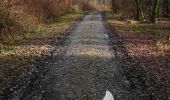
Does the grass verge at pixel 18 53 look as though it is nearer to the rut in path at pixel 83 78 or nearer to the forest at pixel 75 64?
the forest at pixel 75 64

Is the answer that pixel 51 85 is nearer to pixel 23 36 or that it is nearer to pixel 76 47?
pixel 76 47

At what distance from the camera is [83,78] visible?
32.9 ft

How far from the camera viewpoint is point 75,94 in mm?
8461

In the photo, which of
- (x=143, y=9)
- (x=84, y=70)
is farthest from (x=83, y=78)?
(x=143, y=9)

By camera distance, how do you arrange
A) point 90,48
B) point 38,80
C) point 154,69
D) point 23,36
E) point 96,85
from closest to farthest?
1. point 96,85
2. point 38,80
3. point 154,69
4. point 90,48
5. point 23,36

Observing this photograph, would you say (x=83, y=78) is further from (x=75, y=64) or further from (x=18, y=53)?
(x=18, y=53)

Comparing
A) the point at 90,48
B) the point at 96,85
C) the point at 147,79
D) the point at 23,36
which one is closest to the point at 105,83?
the point at 96,85

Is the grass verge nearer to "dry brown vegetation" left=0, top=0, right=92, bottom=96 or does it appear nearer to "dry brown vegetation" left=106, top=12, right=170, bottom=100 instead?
"dry brown vegetation" left=0, top=0, right=92, bottom=96

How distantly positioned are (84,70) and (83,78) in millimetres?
1112

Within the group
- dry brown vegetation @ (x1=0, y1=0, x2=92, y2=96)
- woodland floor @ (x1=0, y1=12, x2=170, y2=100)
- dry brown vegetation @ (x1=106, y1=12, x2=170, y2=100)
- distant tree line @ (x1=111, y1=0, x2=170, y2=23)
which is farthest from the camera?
distant tree line @ (x1=111, y1=0, x2=170, y2=23)

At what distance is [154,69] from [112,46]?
5165 mm

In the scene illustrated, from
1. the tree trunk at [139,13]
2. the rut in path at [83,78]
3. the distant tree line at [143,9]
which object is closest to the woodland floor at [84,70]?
the rut in path at [83,78]

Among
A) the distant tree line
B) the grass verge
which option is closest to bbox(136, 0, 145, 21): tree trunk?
the distant tree line

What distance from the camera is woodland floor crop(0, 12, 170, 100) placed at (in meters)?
8.70
